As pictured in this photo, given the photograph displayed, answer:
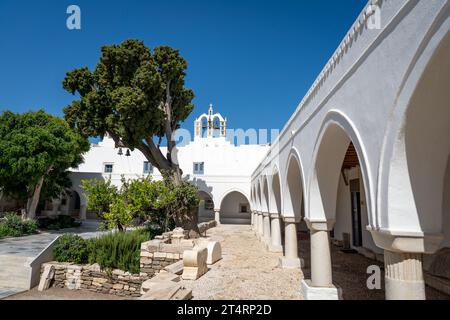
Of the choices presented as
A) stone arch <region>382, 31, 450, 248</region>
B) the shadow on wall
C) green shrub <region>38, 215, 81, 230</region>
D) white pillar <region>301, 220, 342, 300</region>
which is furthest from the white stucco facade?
green shrub <region>38, 215, 81, 230</region>

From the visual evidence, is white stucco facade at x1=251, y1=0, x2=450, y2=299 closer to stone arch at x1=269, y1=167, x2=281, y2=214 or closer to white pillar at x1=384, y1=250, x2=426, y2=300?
white pillar at x1=384, y1=250, x2=426, y2=300

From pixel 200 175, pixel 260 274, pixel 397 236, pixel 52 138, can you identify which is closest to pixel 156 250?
pixel 260 274

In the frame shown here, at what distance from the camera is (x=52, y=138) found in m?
19.3

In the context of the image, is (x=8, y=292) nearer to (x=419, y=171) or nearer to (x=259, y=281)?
(x=259, y=281)

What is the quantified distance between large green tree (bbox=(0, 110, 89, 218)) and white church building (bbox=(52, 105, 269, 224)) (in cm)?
612

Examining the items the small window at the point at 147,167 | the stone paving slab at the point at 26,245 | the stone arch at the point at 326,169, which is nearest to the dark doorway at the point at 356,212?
the stone arch at the point at 326,169

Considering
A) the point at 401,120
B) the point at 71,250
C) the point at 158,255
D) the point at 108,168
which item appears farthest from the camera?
the point at 108,168

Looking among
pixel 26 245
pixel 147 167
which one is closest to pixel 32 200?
pixel 26 245

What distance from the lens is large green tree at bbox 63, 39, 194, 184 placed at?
15336 mm

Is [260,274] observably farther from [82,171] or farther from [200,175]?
[82,171]

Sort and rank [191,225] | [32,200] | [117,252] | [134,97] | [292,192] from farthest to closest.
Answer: [32,200], [191,225], [134,97], [117,252], [292,192]

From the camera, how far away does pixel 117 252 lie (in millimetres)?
11070

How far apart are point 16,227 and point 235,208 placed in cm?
1729

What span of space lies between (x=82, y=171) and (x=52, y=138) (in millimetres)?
11564
